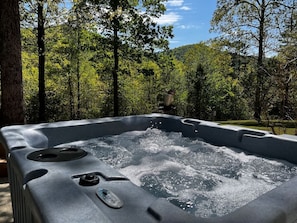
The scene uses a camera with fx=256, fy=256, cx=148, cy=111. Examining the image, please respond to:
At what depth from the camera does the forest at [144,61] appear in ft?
20.3

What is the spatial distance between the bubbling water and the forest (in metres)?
2.26

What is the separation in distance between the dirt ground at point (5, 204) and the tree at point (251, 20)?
8595 millimetres

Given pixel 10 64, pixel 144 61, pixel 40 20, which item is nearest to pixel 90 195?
pixel 10 64

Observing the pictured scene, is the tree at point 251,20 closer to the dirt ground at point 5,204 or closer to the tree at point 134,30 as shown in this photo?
the tree at point 134,30

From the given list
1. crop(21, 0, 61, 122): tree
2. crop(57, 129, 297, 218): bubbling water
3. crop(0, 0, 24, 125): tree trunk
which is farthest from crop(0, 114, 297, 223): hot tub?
crop(21, 0, 61, 122): tree

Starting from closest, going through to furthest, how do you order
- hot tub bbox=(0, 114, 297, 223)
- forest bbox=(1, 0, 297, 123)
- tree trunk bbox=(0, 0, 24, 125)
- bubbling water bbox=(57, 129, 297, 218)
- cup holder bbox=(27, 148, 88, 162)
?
hot tub bbox=(0, 114, 297, 223) → cup holder bbox=(27, 148, 88, 162) → bubbling water bbox=(57, 129, 297, 218) → tree trunk bbox=(0, 0, 24, 125) → forest bbox=(1, 0, 297, 123)

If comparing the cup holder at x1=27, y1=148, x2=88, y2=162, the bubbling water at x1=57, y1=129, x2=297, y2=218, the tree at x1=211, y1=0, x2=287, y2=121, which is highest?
the tree at x1=211, y1=0, x2=287, y2=121

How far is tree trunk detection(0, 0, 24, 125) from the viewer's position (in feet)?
10.7

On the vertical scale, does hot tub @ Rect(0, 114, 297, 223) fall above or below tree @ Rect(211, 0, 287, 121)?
below

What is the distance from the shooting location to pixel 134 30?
737 cm

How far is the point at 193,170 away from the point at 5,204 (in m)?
1.71

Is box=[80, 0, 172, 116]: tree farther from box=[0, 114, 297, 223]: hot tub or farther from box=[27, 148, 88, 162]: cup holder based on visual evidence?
box=[27, 148, 88, 162]: cup holder

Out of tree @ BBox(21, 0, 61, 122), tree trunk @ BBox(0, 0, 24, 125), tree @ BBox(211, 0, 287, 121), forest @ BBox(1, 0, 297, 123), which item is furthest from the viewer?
tree @ BBox(211, 0, 287, 121)

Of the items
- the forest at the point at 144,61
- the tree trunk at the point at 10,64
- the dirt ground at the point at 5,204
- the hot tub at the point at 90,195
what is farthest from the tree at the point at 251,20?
the dirt ground at the point at 5,204
